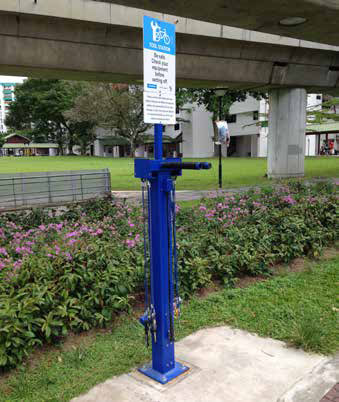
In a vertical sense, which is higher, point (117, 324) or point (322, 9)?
point (322, 9)

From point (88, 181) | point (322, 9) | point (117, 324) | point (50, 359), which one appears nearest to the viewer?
point (50, 359)

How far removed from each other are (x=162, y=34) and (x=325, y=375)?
2827 millimetres

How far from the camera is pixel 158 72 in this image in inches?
112

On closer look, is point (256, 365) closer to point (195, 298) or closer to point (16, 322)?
point (195, 298)

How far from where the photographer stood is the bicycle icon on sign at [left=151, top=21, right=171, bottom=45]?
279 centimetres

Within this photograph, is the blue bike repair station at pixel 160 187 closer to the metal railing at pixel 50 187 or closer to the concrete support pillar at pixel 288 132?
the metal railing at pixel 50 187

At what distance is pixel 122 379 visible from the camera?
10.2ft

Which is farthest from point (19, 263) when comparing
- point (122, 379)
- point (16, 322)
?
point (122, 379)

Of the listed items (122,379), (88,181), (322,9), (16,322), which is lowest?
(122,379)

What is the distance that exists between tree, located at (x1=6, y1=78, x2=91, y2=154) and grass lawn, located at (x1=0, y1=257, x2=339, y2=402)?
2111 inches

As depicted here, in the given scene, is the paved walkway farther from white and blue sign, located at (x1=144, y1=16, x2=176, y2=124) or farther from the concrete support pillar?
the concrete support pillar

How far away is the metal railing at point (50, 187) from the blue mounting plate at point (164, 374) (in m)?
5.90

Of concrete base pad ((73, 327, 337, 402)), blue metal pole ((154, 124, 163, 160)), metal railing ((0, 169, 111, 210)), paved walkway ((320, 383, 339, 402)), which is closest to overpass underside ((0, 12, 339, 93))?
metal railing ((0, 169, 111, 210))

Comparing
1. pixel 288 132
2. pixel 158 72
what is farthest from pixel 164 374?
pixel 288 132
